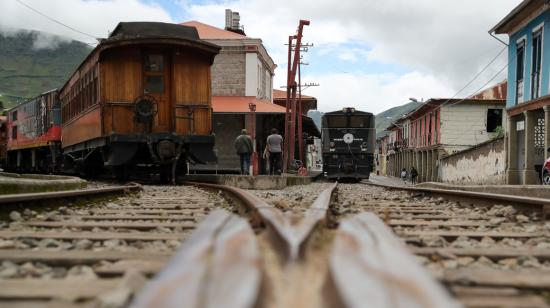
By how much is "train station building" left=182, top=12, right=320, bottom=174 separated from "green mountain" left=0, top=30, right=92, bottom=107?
118427mm

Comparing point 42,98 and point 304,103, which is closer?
point 42,98

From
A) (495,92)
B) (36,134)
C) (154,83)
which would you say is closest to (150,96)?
(154,83)

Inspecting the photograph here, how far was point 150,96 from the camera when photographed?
1107 cm

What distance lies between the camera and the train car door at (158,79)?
1124cm

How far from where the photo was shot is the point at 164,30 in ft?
37.6

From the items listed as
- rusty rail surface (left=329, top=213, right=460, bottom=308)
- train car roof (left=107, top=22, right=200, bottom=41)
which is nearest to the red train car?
Result: train car roof (left=107, top=22, right=200, bottom=41)

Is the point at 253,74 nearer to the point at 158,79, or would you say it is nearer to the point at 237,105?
the point at 237,105

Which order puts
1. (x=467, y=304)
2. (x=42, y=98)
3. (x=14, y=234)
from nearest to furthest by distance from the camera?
(x=467, y=304)
(x=14, y=234)
(x=42, y=98)

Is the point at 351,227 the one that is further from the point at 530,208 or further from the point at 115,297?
the point at 530,208

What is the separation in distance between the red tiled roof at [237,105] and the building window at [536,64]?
381 inches

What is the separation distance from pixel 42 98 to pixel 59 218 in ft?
51.8

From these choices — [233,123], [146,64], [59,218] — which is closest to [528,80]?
[233,123]

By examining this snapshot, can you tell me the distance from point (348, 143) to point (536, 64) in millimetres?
7058

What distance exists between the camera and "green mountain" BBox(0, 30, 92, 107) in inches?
5492
